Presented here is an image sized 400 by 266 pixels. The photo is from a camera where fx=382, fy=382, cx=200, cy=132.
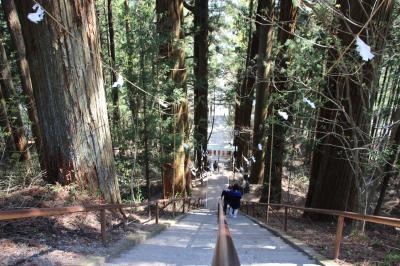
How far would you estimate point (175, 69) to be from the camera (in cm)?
1414

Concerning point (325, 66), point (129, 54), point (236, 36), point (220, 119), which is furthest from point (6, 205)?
point (220, 119)

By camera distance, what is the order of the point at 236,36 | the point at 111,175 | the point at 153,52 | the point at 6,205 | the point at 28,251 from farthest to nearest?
the point at 236,36 → the point at 153,52 → the point at 111,175 → the point at 6,205 → the point at 28,251

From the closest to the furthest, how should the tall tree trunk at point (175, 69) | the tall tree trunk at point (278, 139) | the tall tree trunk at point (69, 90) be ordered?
the tall tree trunk at point (69, 90) → the tall tree trunk at point (175, 69) → the tall tree trunk at point (278, 139)

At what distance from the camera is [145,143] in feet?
43.6

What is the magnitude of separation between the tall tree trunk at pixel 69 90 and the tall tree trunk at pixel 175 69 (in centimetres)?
730

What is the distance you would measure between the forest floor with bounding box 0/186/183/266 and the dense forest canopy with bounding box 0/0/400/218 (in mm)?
392

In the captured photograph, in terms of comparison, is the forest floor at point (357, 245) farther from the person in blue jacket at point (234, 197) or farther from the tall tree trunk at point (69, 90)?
the tall tree trunk at point (69, 90)

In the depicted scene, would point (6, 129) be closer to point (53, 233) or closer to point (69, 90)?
point (69, 90)

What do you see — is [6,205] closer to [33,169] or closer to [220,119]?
[33,169]

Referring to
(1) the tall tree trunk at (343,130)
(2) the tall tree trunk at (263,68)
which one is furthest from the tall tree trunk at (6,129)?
(2) the tall tree trunk at (263,68)

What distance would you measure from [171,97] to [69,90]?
8080mm

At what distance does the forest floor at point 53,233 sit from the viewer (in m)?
4.14

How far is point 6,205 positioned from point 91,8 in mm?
3133

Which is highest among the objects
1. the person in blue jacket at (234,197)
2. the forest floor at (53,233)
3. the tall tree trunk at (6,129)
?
the tall tree trunk at (6,129)
